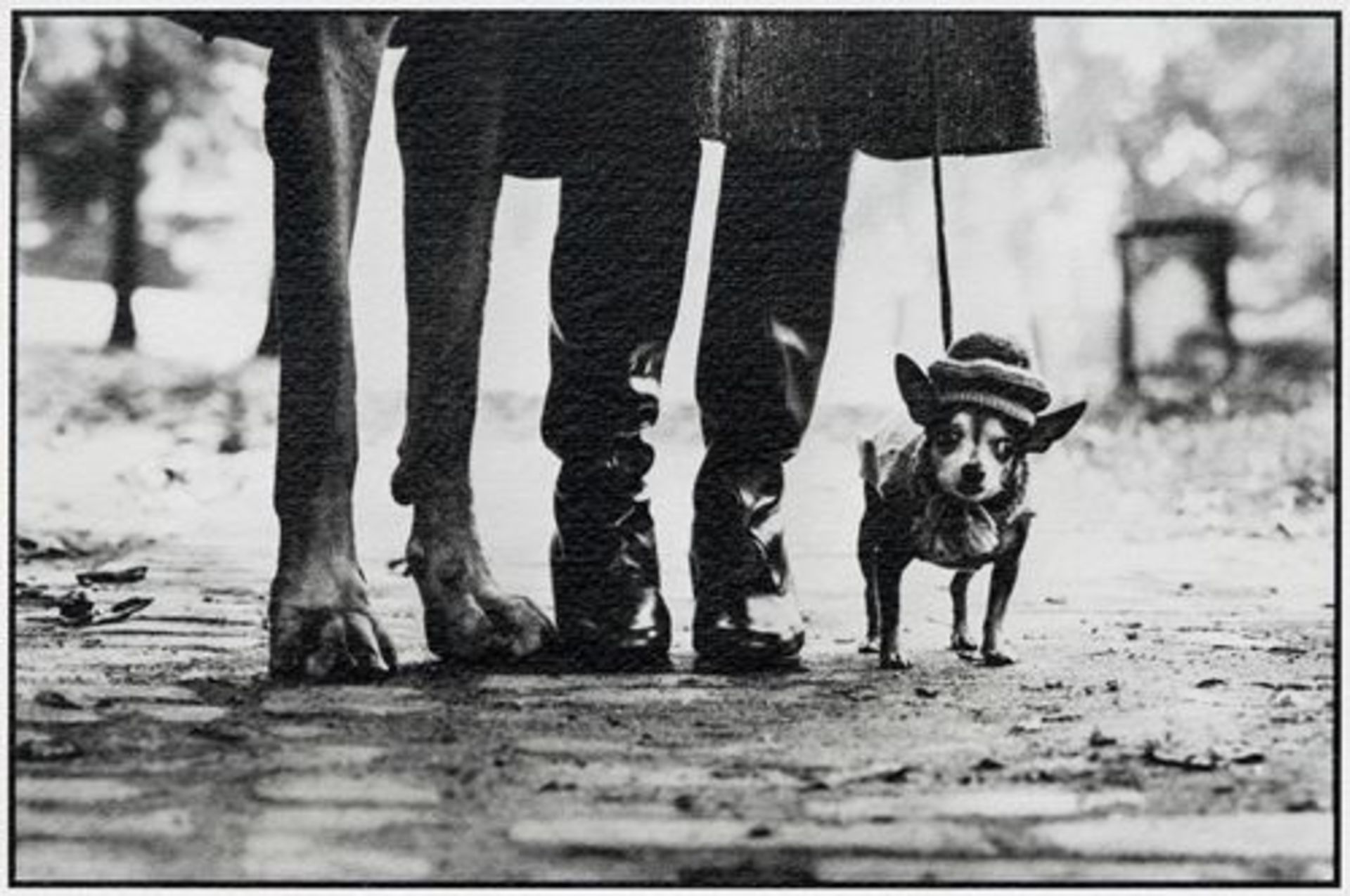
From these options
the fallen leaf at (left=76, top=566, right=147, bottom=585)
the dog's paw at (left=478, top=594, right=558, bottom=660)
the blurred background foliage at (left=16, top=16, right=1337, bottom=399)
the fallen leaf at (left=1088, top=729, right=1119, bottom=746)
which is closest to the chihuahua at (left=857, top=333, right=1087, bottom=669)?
the blurred background foliage at (left=16, top=16, right=1337, bottom=399)

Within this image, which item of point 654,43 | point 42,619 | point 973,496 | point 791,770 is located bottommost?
point 791,770

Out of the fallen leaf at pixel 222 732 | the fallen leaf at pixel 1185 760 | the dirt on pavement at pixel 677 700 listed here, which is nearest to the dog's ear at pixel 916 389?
the dirt on pavement at pixel 677 700

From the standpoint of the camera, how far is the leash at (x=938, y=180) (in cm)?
224

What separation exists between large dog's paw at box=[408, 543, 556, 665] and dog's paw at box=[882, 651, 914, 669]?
0.41 metres

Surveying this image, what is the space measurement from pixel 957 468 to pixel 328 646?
76cm

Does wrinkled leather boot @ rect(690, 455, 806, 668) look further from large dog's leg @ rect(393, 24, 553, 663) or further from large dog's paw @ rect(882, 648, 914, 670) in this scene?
large dog's leg @ rect(393, 24, 553, 663)

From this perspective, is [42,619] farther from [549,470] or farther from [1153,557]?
[1153,557]

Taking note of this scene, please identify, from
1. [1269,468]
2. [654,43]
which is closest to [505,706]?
[654,43]

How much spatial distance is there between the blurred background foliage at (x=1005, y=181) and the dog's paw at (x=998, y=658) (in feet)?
1.19

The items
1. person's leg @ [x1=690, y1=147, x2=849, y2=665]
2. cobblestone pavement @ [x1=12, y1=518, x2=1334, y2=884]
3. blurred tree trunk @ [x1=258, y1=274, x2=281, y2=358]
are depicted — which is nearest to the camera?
cobblestone pavement @ [x1=12, y1=518, x2=1334, y2=884]

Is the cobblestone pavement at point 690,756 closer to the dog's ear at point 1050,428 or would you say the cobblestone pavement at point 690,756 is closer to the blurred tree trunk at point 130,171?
the dog's ear at point 1050,428

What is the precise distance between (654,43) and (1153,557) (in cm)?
91

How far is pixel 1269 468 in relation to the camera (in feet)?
7.41

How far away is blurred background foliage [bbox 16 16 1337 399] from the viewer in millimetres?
2178
